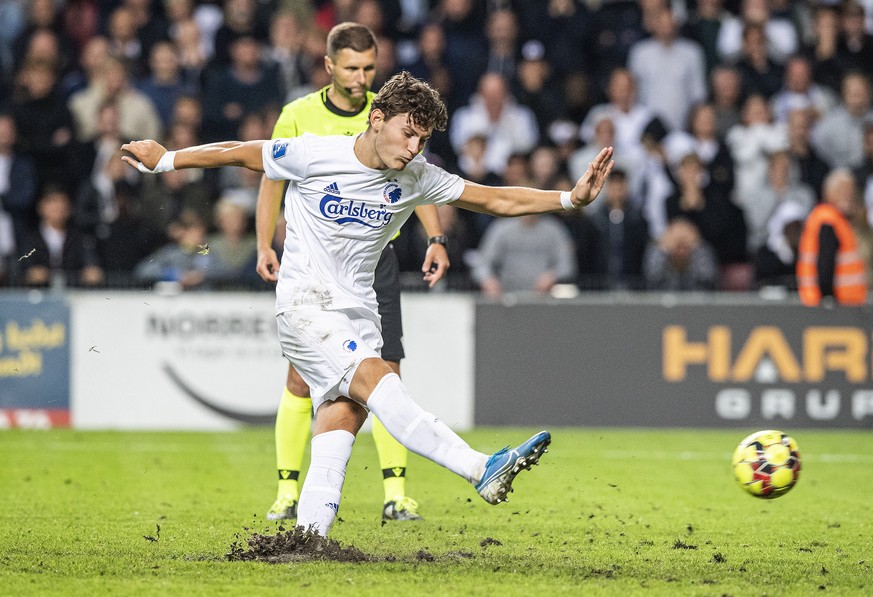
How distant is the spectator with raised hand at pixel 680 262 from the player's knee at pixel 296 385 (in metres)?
6.20

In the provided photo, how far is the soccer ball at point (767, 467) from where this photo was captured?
265 inches

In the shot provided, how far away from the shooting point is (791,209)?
13.9 meters

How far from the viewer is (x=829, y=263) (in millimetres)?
12539

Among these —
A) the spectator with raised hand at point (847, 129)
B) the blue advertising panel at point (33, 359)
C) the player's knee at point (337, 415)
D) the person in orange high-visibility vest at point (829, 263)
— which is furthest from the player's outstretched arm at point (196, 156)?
the spectator with raised hand at point (847, 129)

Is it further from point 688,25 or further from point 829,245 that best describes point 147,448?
point 688,25

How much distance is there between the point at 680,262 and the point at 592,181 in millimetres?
7399

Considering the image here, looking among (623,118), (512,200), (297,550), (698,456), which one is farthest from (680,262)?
(297,550)

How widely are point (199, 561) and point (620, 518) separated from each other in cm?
263

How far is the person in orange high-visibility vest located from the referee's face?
6500 millimetres

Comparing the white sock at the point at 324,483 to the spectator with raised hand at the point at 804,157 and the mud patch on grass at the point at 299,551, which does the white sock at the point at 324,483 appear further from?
the spectator with raised hand at the point at 804,157

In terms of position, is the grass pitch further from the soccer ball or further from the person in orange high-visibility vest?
the person in orange high-visibility vest

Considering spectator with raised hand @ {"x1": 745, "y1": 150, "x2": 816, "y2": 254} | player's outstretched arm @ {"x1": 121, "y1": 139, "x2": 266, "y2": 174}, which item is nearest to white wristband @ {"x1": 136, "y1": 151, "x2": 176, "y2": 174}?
player's outstretched arm @ {"x1": 121, "y1": 139, "x2": 266, "y2": 174}

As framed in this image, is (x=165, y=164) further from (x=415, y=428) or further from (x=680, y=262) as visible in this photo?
(x=680, y=262)

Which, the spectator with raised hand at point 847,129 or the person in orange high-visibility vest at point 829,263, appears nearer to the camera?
the person in orange high-visibility vest at point 829,263
